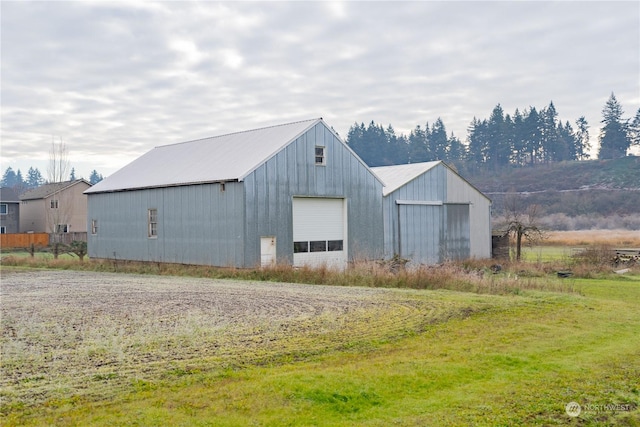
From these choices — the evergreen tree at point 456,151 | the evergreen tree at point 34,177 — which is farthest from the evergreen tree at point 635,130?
the evergreen tree at point 34,177

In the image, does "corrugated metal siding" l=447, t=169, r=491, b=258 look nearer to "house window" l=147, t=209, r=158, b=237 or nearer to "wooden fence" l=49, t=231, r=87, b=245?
"house window" l=147, t=209, r=158, b=237

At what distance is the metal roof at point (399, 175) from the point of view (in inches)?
1203

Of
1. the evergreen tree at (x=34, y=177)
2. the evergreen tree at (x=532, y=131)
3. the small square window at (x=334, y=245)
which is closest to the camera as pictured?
the small square window at (x=334, y=245)

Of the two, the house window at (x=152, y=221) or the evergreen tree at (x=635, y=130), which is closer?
the house window at (x=152, y=221)

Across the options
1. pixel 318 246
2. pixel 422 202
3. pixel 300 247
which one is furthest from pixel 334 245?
pixel 422 202

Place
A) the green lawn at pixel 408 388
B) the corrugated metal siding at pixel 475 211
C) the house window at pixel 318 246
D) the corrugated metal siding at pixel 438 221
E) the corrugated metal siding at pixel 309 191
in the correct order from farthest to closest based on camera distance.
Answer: the corrugated metal siding at pixel 475 211
the corrugated metal siding at pixel 438 221
the house window at pixel 318 246
the corrugated metal siding at pixel 309 191
the green lawn at pixel 408 388

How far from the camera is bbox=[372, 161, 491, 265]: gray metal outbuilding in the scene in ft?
99.6

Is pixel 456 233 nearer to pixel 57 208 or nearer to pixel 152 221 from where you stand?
pixel 152 221

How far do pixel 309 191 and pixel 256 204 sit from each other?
277cm

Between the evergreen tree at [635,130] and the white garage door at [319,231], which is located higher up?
the evergreen tree at [635,130]

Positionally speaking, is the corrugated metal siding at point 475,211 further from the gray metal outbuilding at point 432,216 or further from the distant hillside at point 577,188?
the distant hillside at point 577,188

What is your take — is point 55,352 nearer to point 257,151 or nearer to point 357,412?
point 357,412

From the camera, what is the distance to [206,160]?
2870cm

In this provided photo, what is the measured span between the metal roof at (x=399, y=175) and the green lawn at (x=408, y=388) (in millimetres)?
19489
